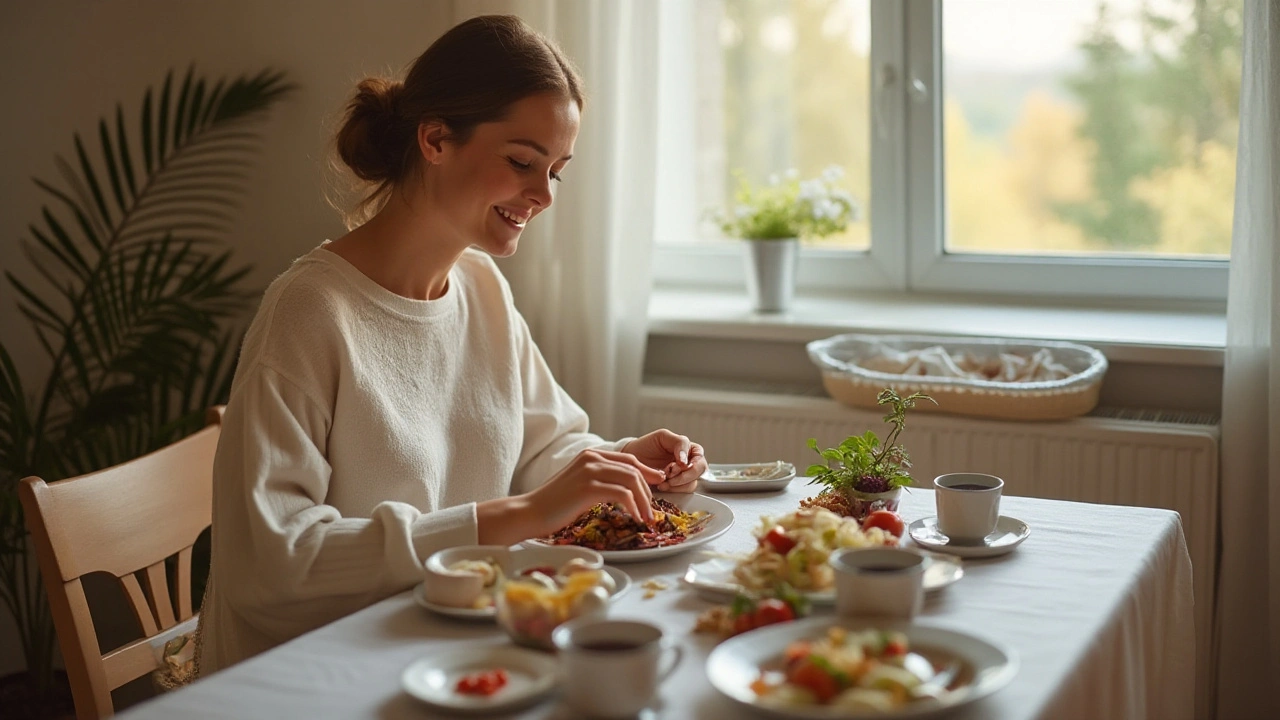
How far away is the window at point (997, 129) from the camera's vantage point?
2629mm

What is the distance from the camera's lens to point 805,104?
9.92 ft

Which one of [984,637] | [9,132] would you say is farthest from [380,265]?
[9,132]

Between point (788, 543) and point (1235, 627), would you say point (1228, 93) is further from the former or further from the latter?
point (788, 543)

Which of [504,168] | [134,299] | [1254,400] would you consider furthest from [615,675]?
[134,299]

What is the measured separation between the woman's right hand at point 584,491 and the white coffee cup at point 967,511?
13.8 inches

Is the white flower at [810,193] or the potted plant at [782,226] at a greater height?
the white flower at [810,193]

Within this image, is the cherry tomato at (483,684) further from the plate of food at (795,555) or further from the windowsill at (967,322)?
the windowsill at (967,322)

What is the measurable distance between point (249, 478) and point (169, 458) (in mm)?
489

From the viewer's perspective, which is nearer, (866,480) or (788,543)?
(788,543)

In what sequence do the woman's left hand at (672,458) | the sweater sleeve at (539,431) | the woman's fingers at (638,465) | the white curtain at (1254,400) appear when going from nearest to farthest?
the woman's fingers at (638,465), the woman's left hand at (672,458), the sweater sleeve at (539,431), the white curtain at (1254,400)

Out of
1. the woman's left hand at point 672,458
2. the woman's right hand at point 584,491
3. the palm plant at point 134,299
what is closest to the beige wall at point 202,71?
the palm plant at point 134,299

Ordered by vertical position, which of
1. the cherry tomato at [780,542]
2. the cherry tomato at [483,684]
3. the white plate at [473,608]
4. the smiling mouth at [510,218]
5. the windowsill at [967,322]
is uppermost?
the smiling mouth at [510,218]

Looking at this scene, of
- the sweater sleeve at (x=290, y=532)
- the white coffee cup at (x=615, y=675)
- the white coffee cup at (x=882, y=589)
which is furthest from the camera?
the sweater sleeve at (x=290, y=532)

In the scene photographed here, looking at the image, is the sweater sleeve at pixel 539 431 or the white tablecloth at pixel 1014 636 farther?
the sweater sleeve at pixel 539 431
